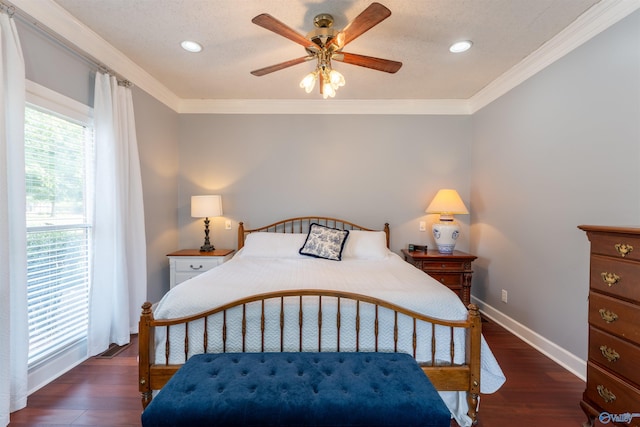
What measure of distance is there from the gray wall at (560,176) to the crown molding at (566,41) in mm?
57

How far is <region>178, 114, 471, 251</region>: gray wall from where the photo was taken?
3.69m

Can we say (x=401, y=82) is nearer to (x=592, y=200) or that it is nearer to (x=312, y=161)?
(x=312, y=161)

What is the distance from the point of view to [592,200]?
2.05 meters

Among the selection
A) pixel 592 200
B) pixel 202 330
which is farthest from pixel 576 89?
pixel 202 330

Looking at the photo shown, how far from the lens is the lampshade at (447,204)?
128 inches

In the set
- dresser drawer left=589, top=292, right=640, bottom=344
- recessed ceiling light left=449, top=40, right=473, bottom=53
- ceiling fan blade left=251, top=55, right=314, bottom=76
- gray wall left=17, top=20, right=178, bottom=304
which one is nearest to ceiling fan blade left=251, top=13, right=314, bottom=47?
ceiling fan blade left=251, top=55, right=314, bottom=76

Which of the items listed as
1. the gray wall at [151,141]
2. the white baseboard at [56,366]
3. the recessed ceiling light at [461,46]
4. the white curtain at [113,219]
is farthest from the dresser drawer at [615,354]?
the gray wall at [151,141]

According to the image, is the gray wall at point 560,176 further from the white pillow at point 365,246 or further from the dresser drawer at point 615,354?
the white pillow at point 365,246

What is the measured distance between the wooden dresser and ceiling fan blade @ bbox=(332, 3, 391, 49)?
1591 millimetres

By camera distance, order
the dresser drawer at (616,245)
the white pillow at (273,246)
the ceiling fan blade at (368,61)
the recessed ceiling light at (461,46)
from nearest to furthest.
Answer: the dresser drawer at (616,245)
the ceiling fan blade at (368,61)
the recessed ceiling light at (461,46)
the white pillow at (273,246)

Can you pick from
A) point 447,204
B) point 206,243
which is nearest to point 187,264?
point 206,243

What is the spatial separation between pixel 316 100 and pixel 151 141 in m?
1.96

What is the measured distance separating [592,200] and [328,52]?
7.03 ft

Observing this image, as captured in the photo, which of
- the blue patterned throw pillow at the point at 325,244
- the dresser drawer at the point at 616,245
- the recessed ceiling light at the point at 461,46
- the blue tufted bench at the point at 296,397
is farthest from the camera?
the blue patterned throw pillow at the point at 325,244
